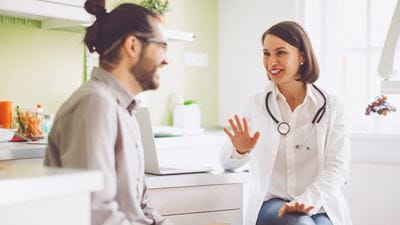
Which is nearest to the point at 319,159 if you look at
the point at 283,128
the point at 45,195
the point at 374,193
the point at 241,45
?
the point at 283,128

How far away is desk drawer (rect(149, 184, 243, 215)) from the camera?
180cm

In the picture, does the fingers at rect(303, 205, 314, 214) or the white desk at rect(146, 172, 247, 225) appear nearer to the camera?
the white desk at rect(146, 172, 247, 225)

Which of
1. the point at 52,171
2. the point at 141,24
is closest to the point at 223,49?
the point at 141,24

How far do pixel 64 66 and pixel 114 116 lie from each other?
2.11 metres

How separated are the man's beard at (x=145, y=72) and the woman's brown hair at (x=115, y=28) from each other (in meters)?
0.06

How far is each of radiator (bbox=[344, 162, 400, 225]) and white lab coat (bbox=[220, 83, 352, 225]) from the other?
1.24 meters

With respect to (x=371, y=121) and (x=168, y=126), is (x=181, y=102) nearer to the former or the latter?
(x=168, y=126)

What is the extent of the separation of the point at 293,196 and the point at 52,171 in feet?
4.56

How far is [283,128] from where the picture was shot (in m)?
2.23

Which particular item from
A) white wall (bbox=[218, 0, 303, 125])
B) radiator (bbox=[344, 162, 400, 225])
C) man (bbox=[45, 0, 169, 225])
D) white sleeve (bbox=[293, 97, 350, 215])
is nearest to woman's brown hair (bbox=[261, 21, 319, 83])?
white sleeve (bbox=[293, 97, 350, 215])

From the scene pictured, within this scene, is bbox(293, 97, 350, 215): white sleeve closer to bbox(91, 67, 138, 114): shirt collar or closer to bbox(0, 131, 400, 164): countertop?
bbox(91, 67, 138, 114): shirt collar

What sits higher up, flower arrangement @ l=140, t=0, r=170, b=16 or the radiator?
flower arrangement @ l=140, t=0, r=170, b=16

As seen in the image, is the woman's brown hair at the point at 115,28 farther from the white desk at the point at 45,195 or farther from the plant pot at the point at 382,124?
the plant pot at the point at 382,124

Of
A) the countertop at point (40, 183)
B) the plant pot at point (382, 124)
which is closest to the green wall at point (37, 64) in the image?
the plant pot at point (382, 124)
